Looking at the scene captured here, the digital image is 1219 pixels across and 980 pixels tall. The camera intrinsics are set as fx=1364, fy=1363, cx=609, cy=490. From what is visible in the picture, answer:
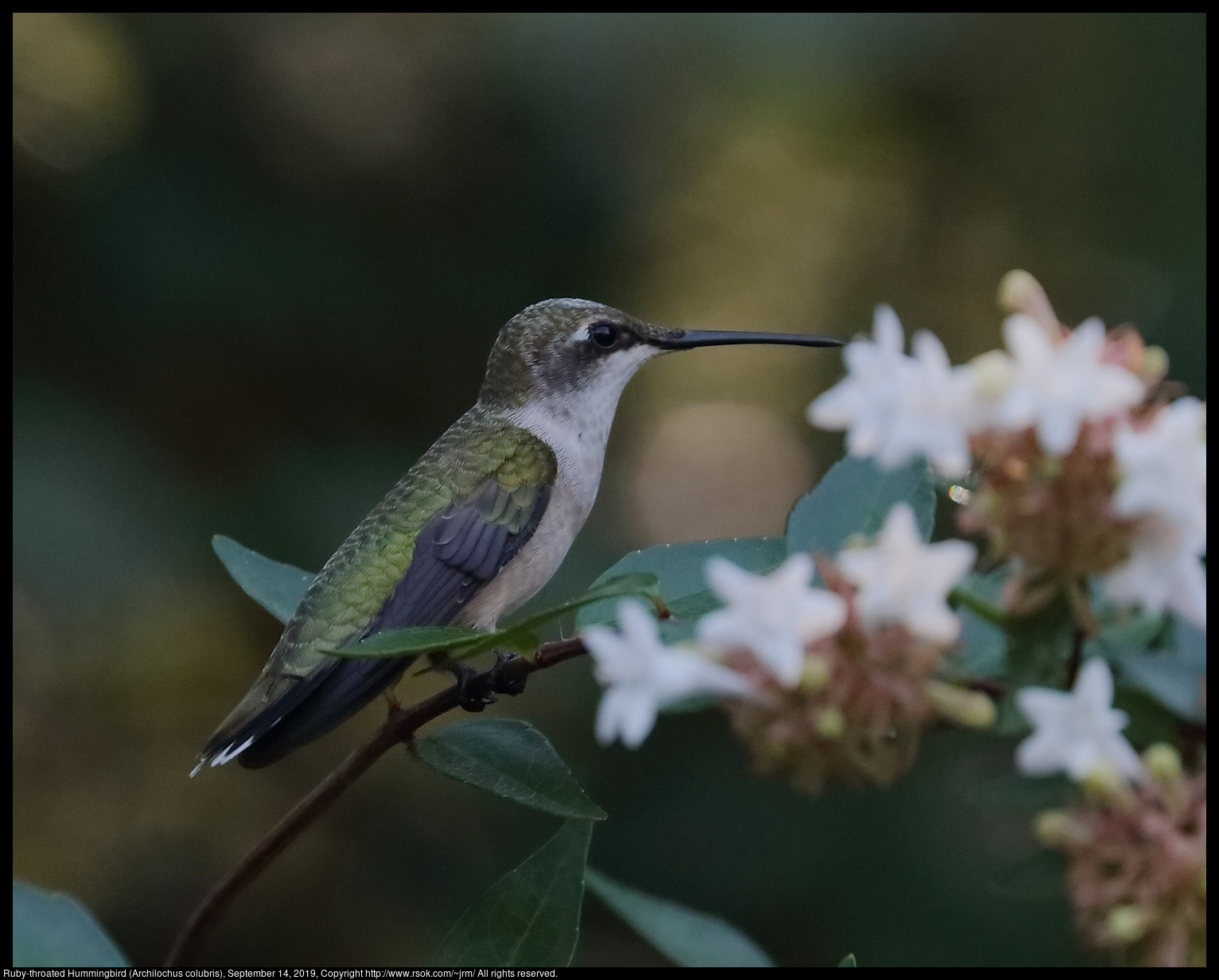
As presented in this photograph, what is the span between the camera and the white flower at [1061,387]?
1005 mm

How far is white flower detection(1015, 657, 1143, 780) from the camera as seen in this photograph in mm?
938

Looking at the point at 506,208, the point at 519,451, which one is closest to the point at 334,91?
the point at 506,208

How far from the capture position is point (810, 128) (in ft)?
16.2

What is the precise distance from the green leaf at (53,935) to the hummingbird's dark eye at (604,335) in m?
1.34

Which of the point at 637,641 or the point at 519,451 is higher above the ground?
the point at 637,641

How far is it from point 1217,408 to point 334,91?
3.88 m

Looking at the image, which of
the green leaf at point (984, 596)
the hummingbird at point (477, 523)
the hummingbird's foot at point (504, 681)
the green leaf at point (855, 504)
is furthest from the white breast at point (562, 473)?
the green leaf at point (984, 596)

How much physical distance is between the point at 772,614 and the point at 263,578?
3.91 ft

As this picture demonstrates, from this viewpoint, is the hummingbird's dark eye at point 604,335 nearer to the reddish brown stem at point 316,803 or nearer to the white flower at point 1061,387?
the reddish brown stem at point 316,803

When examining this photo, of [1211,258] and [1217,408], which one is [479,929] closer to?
[1217,408]

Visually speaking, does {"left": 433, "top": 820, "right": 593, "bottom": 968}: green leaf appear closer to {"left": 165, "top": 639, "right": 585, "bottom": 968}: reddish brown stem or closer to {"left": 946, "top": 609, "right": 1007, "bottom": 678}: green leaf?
{"left": 165, "top": 639, "right": 585, "bottom": 968}: reddish brown stem

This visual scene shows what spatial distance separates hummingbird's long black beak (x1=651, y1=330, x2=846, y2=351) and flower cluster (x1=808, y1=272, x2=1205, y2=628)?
0.92 metres

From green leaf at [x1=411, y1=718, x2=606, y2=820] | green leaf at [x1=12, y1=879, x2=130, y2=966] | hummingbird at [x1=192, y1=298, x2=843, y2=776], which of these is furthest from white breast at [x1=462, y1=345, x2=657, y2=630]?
green leaf at [x1=12, y1=879, x2=130, y2=966]

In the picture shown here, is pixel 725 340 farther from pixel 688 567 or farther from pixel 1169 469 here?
pixel 1169 469
